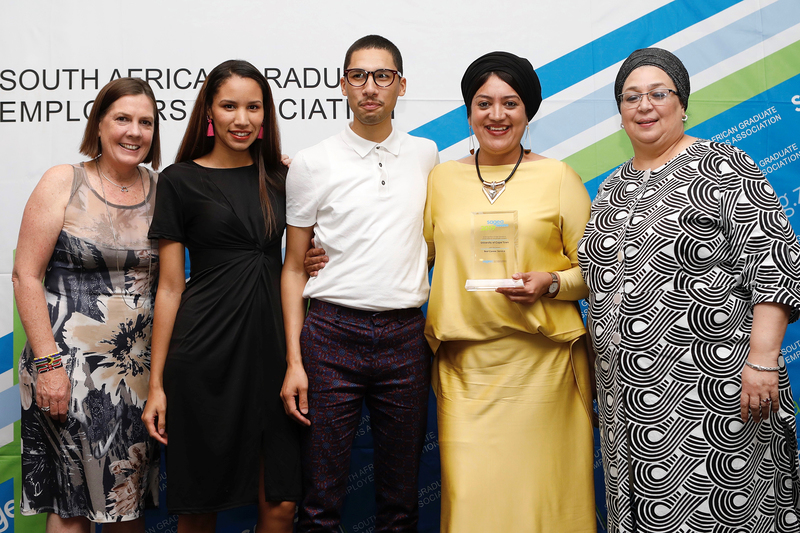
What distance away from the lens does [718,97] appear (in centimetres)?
285

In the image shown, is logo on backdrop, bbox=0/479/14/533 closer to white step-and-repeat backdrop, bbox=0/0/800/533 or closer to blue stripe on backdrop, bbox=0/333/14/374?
white step-and-repeat backdrop, bbox=0/0/800/533

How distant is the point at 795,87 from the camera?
286 cm

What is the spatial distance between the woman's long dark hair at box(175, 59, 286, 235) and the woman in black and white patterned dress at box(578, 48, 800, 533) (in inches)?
46.4

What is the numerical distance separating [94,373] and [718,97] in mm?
2954

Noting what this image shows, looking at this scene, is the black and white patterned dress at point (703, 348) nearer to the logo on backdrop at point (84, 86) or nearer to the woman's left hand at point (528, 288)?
the woman's left hand at point (528, 288)

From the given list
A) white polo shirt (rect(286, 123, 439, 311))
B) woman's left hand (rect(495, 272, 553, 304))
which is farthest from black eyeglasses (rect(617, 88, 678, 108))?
white polo shirt (rect(286, 123, 439, 311))

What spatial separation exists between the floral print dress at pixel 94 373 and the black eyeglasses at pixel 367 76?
91cm

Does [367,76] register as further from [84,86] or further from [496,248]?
[84,86]

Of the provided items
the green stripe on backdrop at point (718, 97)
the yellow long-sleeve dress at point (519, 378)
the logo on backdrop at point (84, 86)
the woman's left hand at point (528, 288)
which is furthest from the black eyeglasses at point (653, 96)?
the logo on backdrop at point (84, 86)

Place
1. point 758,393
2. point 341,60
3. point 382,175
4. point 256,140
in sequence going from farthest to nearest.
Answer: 1. point 341,60
2. point 256,140
3. point 382,175
4. point 758,393

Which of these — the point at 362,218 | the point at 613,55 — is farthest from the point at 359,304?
the point at 613,55

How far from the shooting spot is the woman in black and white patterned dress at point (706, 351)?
163 centimetres

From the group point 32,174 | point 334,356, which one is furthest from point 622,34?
point 32,174

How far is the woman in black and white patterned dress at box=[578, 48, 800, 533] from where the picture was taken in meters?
1.63
